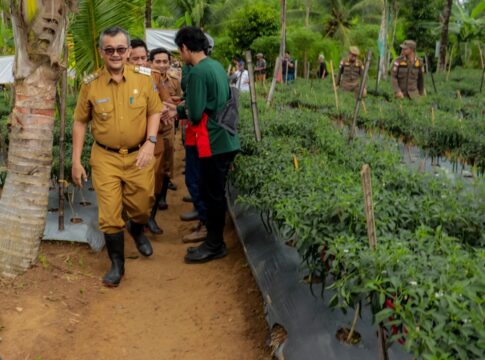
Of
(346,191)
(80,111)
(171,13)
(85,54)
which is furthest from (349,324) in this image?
(171,13)

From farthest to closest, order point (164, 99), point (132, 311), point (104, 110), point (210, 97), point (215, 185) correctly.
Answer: point (164, 99), point (215, 185), point (210, 97), point (104, 110), point (132, 311)

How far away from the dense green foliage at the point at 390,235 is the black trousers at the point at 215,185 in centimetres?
17

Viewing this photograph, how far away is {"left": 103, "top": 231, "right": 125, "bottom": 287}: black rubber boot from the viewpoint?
4.95 meters

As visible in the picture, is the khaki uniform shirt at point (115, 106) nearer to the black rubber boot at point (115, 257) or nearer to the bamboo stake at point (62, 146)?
the bamboo stake at point (62, 146)

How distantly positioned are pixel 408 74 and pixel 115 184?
8588 mm

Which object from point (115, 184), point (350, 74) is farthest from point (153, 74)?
point (350, 74)

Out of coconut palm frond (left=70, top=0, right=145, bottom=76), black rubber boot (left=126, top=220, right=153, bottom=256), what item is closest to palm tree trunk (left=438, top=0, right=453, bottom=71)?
coconut palm frond (left=70, top=0, right=145, bottom=76)

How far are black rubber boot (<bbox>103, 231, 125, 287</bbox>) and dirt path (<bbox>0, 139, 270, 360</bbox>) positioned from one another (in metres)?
0.08

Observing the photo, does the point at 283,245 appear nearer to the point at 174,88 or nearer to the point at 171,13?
the point at 174,88

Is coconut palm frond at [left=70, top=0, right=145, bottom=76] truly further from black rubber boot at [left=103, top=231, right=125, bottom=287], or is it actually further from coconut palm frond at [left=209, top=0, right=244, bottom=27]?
coconut palm frond at [left=209, top=0, right=244, bottom=27]

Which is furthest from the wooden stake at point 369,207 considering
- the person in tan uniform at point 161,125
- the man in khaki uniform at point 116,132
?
the person in tan uniform at point 161,125

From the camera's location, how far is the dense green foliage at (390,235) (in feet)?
7.57

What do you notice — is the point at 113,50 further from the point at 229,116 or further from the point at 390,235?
the point at 390,235

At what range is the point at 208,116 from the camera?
523 centimetres
